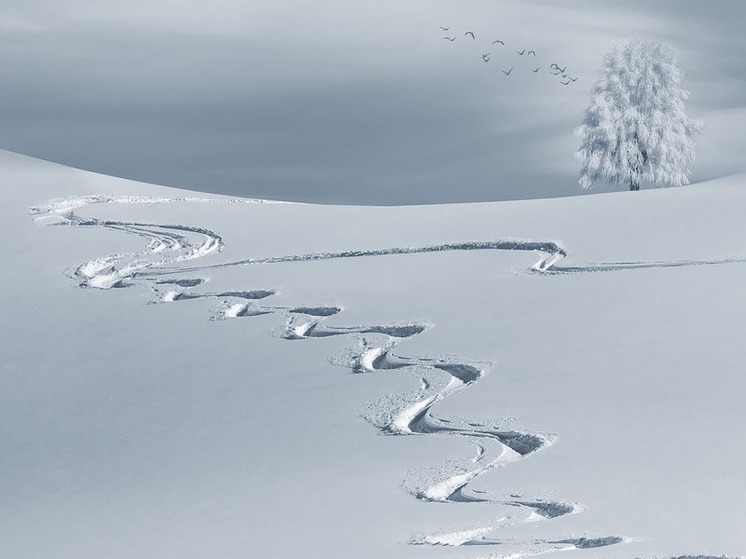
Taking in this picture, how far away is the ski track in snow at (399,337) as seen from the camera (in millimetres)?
7312

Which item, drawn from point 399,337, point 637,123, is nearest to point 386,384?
point 399,337

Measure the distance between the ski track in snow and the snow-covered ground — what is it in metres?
0.04

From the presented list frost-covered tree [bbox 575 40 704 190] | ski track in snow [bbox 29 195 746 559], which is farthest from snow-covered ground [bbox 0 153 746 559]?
frost-covered tree [bbox 575 40 704 190]

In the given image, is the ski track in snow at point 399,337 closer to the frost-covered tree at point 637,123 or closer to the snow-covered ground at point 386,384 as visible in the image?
the snow-covered ground at point 386,384

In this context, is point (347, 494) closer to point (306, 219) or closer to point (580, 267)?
point (580, 267)

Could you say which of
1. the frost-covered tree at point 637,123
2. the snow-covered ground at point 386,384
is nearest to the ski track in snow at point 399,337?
the snow-covered ground at point 386,384

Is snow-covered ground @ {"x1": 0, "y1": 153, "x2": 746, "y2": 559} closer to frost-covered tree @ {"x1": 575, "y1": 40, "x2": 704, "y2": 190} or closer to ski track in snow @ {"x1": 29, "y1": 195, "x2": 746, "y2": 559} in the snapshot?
ski track in snow @ {"x1": 29, "y1": 195, "x2": 746, "y2": 559}

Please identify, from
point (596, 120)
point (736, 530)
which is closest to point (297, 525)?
point (736, 530)

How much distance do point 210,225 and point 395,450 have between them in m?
A: 10.0

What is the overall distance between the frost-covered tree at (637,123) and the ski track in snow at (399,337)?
15451 millimetres

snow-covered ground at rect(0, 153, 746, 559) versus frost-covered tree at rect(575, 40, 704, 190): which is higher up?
frost-covered tree at rect(575, 40, 704, 190)

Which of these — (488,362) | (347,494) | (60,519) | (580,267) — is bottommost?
(60,519)

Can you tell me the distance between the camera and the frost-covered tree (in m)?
33.4

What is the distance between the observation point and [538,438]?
8.68 metres
